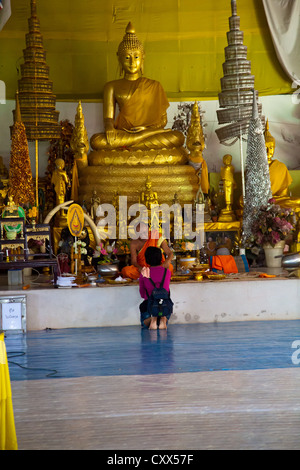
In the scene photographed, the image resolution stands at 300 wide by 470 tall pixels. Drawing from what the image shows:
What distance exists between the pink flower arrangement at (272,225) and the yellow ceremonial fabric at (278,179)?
1.12m

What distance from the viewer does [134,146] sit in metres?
8.59

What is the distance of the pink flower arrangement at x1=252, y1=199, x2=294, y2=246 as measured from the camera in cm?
736

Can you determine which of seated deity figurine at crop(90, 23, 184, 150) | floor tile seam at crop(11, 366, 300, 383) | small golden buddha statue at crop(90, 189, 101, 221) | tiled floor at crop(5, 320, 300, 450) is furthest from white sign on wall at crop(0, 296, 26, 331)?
seated deity figurine at crop(90, 23, 184, 150)

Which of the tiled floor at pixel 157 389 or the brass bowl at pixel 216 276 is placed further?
the brass bowl at pixel 216 276

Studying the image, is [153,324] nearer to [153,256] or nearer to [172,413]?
[153,256]

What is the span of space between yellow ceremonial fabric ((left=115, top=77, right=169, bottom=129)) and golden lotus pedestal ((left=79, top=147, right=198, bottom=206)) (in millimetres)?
608

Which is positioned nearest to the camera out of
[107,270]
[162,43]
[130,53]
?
[107,270]

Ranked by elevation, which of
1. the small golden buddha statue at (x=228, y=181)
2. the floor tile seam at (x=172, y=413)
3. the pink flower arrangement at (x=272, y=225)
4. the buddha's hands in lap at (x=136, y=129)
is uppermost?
the buddha's hands in lap at (x=136, y=129)

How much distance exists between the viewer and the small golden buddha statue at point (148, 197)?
8.06 metres

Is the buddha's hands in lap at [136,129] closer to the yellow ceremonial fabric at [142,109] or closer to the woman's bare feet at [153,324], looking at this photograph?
the yellow ceremonial fabric at [142,109]

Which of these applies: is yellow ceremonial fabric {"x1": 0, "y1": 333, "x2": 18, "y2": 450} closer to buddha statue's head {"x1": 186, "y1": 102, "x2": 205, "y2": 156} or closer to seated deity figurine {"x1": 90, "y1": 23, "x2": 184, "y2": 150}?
buddha statue's head {"x1": 186, "y1": 102, "x2": 205, "y2": 156}

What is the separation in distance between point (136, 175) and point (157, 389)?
504 centimetres

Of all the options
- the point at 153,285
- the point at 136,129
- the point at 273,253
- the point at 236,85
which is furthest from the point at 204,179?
the point at 153,285

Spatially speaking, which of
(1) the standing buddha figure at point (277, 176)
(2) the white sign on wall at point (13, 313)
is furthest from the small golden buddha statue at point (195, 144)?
(2) the white sign on wall at point (13, 313)
